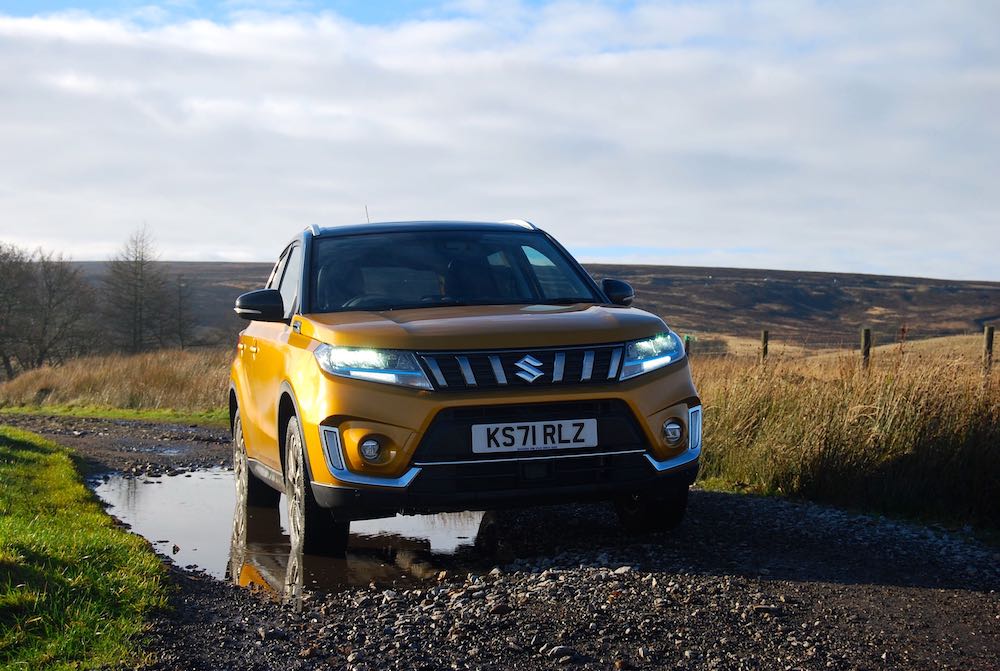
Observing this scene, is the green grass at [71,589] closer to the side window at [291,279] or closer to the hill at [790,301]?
the side window at [291,279]

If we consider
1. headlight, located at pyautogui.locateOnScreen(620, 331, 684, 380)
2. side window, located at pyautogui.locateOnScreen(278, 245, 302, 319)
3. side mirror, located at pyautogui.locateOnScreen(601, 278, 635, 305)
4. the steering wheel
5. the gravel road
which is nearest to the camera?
the gravel road

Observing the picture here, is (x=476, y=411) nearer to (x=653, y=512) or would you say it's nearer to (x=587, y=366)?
(x=587, y=366)

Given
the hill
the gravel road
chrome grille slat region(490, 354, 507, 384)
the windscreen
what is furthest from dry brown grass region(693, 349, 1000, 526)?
the hill

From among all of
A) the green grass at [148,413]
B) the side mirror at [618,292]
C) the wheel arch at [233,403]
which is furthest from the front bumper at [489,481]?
the green grass at [148,413]

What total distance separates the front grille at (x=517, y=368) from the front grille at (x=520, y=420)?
114 mm

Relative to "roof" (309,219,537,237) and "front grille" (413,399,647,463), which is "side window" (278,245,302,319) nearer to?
"roof" (309,219,537,237)

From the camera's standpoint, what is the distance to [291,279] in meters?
7.11

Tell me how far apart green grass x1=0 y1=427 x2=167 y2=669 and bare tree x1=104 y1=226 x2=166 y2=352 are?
52.8 meters

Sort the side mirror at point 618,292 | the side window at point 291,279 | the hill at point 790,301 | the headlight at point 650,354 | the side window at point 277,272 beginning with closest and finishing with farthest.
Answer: the headlight at point 650,354 → the side window at point 291,279 → the side mirror at point 618,292 → the side window at point 277,272 → the hill at point 790,301

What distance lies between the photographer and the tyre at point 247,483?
26.7 feet

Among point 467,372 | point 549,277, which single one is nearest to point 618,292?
point 549,277

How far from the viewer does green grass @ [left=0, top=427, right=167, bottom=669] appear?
4.25 meters

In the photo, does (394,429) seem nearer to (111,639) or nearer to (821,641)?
(111,639)

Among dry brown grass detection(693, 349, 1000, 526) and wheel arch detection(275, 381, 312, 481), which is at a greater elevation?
wheel arch detection(275, 381, 312, 481)
